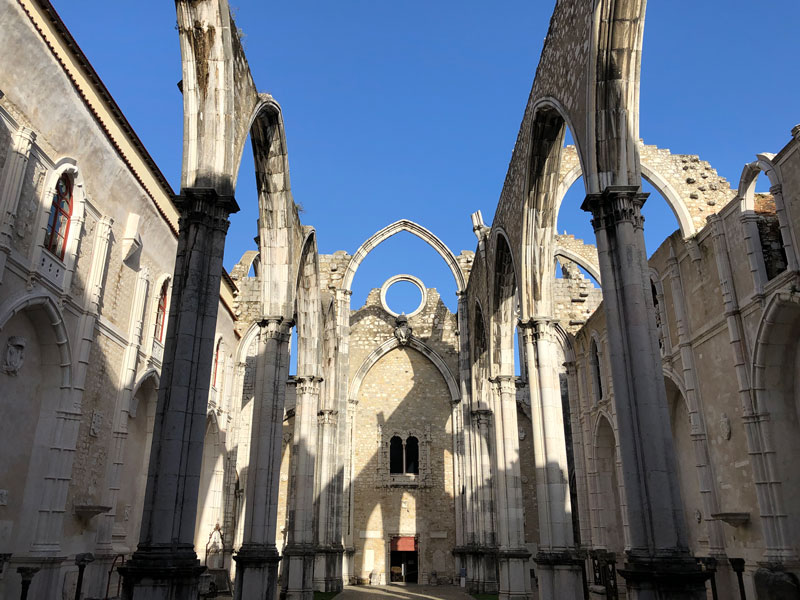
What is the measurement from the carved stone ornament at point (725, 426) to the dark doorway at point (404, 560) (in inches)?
543

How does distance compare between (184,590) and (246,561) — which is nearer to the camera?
(184,590)

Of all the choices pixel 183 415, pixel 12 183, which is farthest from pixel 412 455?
pixel 12 183

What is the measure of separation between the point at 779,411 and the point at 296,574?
11.1m

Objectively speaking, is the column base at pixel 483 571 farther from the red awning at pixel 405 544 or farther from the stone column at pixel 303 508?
the stone column at pixel 303 508

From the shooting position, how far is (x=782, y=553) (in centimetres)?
978

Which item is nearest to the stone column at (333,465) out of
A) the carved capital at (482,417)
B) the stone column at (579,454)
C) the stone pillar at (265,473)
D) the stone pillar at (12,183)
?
the carved capital at (482,417)

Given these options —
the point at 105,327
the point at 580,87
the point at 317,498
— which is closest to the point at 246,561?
the point at 105,327

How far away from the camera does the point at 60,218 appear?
1091 centimetres

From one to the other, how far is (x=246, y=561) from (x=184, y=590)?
468cm

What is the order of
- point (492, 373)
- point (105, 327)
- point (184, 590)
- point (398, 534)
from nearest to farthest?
1. point (184, 590)
2. point (105, 327)
3. point (492, 373)
4. point (398, 534)

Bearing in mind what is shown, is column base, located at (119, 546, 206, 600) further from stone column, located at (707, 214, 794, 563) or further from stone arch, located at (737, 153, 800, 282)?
stone arch, located at (737, 153, 800, 282)

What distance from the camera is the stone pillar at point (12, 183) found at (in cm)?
888

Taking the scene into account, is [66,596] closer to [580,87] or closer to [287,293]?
[287,293]

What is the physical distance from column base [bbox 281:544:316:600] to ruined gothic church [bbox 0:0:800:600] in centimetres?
5
